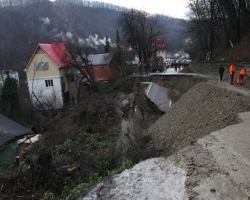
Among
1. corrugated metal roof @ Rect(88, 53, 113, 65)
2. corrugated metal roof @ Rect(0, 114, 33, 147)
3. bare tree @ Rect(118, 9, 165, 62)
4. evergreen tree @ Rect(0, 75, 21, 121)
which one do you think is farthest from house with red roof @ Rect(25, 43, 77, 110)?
corrugated metal roof @ Rect(0, 114, 33, 147)

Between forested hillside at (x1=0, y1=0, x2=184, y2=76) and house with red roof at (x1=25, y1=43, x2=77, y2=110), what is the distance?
1438 inches

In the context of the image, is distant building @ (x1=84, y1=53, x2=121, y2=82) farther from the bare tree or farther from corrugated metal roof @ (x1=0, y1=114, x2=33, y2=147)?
corrugated metal roof @ (x1=0, y1=114, x2=33, y2=147)

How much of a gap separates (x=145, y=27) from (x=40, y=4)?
95.4 meters

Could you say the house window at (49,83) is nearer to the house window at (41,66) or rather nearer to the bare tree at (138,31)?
the house window at (41,66)

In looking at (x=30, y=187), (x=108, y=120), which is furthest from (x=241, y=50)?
(x=30, y=187)

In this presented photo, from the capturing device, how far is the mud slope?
1241cm

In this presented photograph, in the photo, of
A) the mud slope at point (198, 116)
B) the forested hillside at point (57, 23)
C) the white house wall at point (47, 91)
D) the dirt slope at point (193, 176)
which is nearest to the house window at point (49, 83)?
the white house wall at point (47, 91)

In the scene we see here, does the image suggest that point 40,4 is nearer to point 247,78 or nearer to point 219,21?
point 219,21

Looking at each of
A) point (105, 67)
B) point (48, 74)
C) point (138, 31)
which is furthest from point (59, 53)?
point (138, 31)

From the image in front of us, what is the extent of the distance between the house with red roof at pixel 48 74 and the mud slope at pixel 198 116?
71.3 ft

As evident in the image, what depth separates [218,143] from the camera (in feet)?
25.8

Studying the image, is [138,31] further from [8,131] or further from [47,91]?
[8,131]

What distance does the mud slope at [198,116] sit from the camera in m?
12.4

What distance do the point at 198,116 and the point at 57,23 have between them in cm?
11966
